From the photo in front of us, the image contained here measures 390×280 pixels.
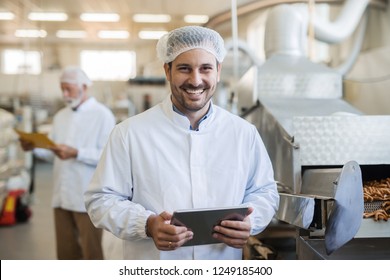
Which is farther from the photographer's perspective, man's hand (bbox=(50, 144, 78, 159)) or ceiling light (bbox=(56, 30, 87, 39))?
ceiling light (bbox=(56, 30, 87, 39))

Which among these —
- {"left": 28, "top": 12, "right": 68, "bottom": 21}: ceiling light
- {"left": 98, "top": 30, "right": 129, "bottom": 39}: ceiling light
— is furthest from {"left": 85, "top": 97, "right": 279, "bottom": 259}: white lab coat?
{"left": 98, "top": 30, "right": 129, "bottom": 39}: ceiling light

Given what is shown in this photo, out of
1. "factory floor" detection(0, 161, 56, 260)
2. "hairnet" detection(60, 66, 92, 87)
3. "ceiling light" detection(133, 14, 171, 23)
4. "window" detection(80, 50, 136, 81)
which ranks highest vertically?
"ceiling light" detection(133, 14, 171, 23)

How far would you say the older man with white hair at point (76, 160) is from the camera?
206cm

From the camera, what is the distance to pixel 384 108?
2664 mm

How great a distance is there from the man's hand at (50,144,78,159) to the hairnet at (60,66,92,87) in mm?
305

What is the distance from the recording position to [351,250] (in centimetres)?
120

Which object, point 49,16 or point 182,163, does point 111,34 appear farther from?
point 182,163

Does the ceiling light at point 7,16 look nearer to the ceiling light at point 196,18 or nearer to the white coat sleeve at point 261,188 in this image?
the ceiling light at point 196,18

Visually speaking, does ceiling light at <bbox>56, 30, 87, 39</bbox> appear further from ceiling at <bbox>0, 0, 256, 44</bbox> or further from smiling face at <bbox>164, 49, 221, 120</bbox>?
smiling face at <bbox>164, 49, 221, 120</bbox>

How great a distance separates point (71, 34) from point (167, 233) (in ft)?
27.2

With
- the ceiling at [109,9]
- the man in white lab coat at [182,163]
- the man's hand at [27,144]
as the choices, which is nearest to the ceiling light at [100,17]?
the ceiling at [109,9]

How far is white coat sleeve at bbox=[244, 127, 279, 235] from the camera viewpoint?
3.63ft
